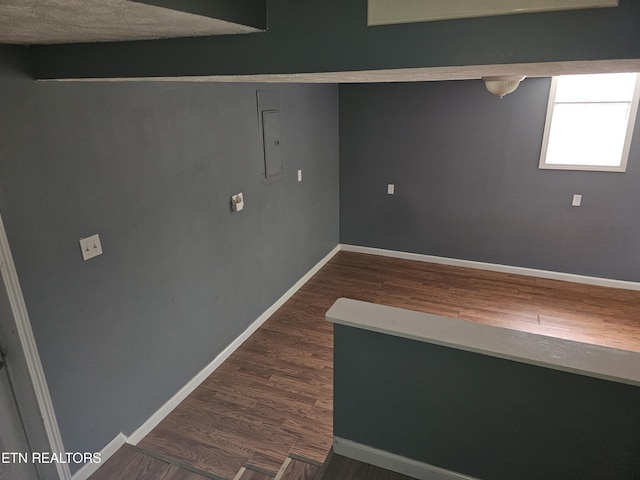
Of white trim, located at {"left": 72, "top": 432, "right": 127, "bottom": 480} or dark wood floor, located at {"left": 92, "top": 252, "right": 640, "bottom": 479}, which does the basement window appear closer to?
dark wood floor, located at {"left": 92, "top": 252, "right": 640, "bottom": 479}

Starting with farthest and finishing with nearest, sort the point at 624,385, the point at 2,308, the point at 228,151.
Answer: the point at 228,151
the point at 2,308
the point at 624,385

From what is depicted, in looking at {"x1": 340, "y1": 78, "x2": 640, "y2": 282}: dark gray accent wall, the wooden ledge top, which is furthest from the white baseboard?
the wooden ledge top

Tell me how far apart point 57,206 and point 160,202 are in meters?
0.65

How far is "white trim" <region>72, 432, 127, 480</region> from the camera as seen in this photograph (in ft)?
6.93

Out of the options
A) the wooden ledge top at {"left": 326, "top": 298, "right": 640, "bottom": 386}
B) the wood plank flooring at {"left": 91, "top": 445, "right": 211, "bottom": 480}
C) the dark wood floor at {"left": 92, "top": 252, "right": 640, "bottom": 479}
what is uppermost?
the wooden ledge top at {"left": 326, "top": 298, "right": 640, "bottom": 386}

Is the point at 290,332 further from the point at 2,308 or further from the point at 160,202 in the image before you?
the point at 2,308

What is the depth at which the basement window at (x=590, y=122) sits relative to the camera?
3.89 meters

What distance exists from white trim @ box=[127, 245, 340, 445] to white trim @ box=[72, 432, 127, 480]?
0.25ft

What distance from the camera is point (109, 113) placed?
2.08 metres

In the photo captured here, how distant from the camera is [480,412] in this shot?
1.61m

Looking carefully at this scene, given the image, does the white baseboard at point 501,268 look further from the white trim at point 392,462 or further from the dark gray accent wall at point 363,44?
the dark gray accent wall at point 363,44

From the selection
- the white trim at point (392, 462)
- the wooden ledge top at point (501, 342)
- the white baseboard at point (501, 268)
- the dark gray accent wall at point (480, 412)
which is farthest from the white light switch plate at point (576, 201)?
the white trim at point (392, 462)

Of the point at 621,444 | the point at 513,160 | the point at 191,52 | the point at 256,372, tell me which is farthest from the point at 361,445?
the point at 513,160

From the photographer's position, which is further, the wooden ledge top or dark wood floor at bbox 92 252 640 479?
dark wood floor at bbox 92 252 640 479
